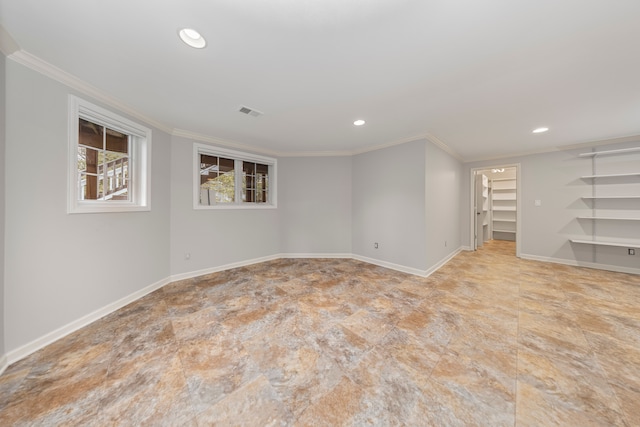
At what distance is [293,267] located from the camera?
396 cm

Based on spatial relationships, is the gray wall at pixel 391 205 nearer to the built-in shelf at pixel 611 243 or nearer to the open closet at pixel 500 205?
the built-in shelf at pixel 611 243

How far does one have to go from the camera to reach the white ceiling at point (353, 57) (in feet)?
4.20

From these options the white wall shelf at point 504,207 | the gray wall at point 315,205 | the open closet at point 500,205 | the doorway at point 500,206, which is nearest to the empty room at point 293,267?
the gray wall at point 315,205

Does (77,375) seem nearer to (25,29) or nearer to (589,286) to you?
(25,29)

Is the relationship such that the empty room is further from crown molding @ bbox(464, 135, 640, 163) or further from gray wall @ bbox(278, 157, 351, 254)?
gray wall @ bbox(278, 157, 351, 254)

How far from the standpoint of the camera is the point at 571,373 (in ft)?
4.89

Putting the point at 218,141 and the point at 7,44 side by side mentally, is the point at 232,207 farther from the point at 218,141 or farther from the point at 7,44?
the point at 7,44

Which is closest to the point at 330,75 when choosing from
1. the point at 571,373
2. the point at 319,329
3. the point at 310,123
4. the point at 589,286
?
the point at 310,123

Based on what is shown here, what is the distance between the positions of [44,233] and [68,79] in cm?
142

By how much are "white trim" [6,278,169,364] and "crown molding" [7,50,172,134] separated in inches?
88.0

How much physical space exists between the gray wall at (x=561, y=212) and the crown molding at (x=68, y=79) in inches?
273

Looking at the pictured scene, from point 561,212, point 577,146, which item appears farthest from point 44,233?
point 577,146

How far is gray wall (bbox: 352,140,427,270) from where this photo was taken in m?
3.53

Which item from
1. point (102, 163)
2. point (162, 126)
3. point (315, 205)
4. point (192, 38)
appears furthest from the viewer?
point (315, 205)
